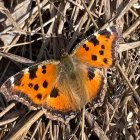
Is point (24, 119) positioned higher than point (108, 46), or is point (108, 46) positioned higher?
point (108, 46)

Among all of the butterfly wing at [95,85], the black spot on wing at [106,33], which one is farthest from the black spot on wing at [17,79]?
the black spot on wing at [106,33]

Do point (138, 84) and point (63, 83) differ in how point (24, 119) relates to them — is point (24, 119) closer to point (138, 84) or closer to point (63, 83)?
point (63, 83)

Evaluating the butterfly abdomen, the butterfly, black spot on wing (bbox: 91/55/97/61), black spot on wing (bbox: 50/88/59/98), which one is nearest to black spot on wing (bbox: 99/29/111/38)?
the butterfly

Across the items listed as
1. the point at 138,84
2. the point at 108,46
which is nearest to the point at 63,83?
the point at 108,46

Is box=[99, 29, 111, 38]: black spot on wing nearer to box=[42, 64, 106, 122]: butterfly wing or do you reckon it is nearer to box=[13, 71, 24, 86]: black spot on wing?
box=[42, 64, 106, 122]: butterfly wing

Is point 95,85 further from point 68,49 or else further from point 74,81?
point 68,49

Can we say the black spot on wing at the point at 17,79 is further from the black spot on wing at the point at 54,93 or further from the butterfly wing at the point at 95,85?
the butterfly wing at the point at 95,85
